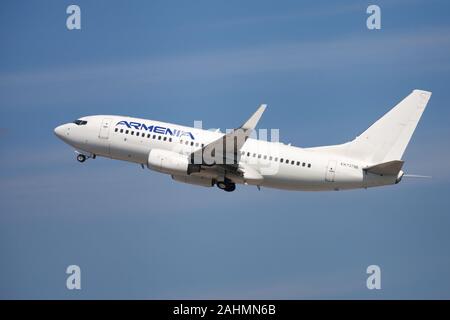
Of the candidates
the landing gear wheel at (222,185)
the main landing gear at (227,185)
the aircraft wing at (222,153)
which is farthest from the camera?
the landing gear wheel at (222,185)

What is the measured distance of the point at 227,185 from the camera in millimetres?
101125

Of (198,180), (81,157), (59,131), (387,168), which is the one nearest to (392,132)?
(387,168)

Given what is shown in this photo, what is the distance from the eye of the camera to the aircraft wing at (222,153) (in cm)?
9638

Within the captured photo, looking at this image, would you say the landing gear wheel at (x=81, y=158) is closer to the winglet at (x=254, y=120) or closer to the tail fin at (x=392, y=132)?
the winglet at (x=254, y=120)

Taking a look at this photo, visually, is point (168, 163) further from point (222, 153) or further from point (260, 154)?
point (260, 154)

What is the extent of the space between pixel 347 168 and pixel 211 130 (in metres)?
12.7

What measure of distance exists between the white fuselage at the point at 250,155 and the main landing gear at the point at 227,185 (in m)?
0.56

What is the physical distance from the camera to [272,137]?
3996 inches

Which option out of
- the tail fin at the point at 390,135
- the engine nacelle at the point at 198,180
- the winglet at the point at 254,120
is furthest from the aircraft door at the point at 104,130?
the tail fin at the point at 390,135

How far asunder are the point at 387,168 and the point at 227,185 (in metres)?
14.5

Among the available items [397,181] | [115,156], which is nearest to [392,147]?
[397,181]

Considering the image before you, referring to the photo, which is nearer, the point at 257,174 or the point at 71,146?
the point at 257,174

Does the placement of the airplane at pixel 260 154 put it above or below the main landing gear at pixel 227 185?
above

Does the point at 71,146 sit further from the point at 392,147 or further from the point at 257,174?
the point at 392,147
